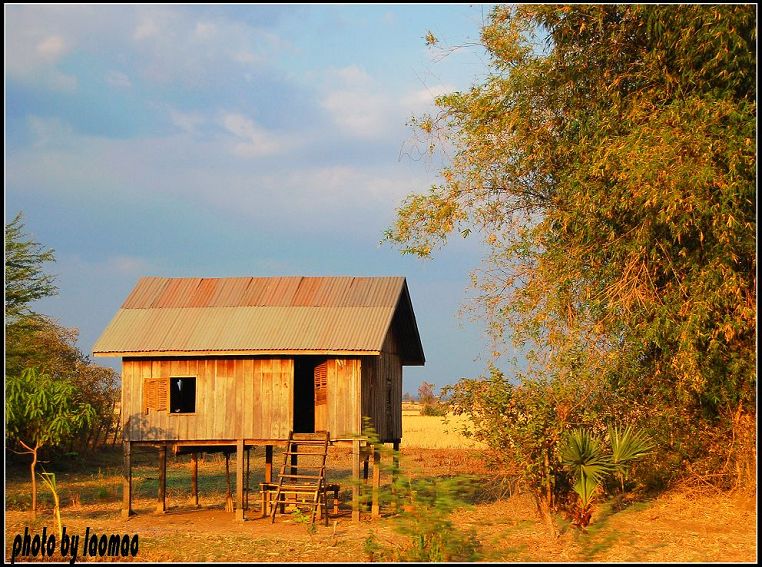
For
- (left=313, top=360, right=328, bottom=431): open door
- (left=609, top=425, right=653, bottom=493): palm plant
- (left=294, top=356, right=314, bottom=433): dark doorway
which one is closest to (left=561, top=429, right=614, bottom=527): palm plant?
(left=609, top=425, right=653, bottom=493): palm plant

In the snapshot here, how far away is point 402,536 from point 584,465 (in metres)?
4.61

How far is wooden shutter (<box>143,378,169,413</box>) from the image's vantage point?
2502 centimetres

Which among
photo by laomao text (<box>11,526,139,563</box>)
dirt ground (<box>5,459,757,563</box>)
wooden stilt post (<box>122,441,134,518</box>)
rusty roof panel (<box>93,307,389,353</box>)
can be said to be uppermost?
rusty roof panel (<box>93,307,389,353</box>)

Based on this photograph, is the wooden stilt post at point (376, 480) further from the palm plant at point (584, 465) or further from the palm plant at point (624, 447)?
the palm plant at point (624, 447)

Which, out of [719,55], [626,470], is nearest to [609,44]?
[719,55]

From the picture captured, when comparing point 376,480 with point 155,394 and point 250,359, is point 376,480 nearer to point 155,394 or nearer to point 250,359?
point 250,359

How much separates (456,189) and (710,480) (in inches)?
399

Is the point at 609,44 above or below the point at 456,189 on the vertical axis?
above

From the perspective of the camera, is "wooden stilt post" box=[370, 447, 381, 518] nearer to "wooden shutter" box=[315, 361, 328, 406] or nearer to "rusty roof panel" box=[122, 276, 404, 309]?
"wooden shutter" box=[315, 361, 328, 406]

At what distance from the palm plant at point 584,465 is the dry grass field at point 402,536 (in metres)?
0.58

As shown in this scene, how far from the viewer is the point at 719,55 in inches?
768

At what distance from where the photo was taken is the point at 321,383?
24.7m

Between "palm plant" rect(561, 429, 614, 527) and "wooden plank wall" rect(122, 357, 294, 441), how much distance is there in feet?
23.8

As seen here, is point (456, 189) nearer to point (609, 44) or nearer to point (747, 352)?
point (609, 44)
